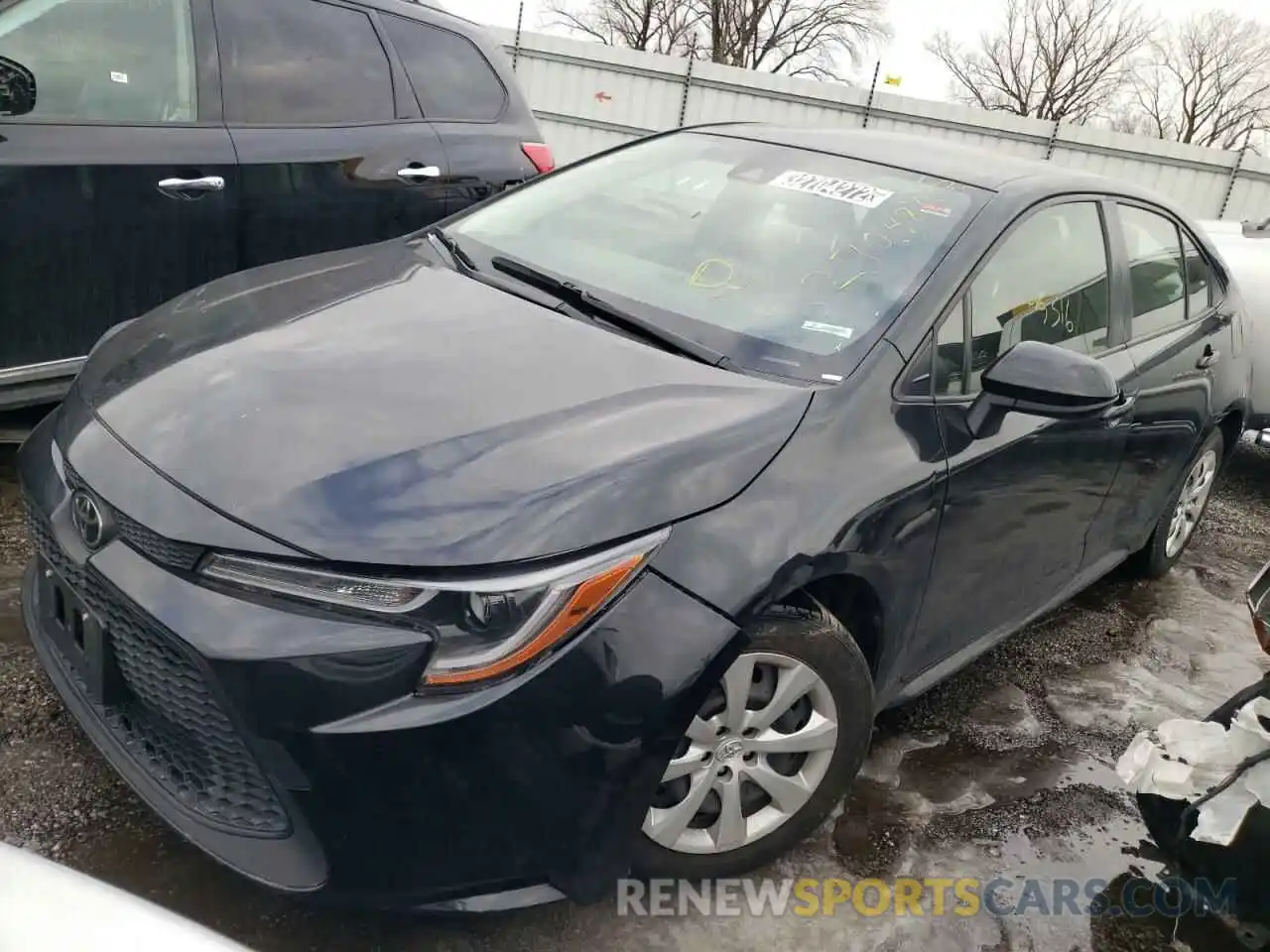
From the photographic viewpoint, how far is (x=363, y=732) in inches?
64.6

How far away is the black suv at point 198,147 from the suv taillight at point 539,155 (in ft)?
0.46

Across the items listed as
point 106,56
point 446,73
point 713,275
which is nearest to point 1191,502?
point 713,275

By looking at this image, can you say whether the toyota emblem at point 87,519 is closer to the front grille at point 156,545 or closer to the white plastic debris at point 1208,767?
the front grille at point 156,545

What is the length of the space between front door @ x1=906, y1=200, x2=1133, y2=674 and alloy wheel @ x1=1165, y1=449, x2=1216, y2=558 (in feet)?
3.97

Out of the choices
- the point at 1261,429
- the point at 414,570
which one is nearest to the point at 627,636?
the point at 414,570

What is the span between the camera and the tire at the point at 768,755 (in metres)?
2.02

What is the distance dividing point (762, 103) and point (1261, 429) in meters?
10.9

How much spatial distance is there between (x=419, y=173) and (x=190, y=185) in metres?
0.94

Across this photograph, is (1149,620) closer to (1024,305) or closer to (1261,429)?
(1024,305)

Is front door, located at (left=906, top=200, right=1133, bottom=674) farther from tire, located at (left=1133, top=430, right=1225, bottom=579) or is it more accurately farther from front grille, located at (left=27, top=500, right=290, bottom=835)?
front grille, located at (left=27, top=500, right=290, bottom=835)

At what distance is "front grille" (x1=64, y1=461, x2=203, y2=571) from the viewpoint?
171cm

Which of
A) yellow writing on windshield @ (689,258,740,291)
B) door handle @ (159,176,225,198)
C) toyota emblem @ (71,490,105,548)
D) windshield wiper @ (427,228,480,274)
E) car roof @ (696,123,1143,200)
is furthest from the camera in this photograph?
door handle @ (159,176,225,198)

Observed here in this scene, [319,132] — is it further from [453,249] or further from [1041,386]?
[1041,386]

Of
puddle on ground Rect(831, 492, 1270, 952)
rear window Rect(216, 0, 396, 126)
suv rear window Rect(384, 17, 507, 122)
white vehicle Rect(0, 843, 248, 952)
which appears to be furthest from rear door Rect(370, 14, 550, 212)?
white vehicle Rect(0, 843, 248, 952)
